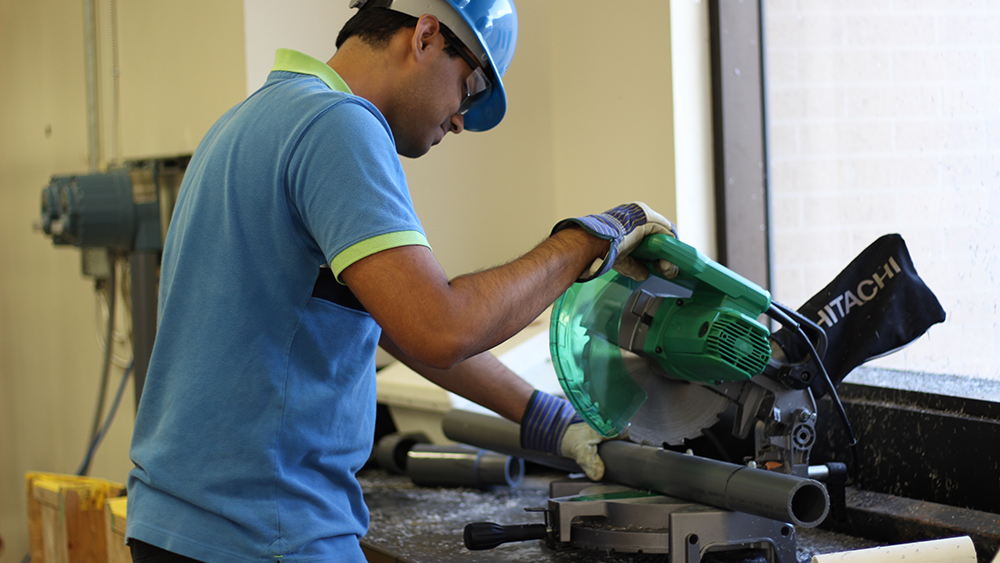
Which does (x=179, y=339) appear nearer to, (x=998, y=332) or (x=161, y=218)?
(x=998, y=332)

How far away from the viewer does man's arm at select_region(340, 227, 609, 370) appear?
915mm

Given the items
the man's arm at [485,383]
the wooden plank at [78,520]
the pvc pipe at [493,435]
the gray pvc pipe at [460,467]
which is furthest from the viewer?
the wooden plank at [78,520]

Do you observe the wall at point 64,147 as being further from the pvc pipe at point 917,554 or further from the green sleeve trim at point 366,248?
the pvc pipe at point 917,554

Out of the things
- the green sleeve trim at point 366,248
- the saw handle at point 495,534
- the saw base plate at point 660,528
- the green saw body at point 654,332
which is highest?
the green sleeve trim at point 366,248

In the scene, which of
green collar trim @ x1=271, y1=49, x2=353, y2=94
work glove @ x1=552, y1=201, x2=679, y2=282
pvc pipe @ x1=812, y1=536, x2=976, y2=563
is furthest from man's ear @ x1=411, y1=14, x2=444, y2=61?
pvc pipe @ x1=812, y1=536, x2=976, y2=563

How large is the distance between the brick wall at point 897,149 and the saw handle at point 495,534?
0.84 m

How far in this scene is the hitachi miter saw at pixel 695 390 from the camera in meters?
1.18

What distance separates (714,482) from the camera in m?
1.23

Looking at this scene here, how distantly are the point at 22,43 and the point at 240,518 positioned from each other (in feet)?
10.1

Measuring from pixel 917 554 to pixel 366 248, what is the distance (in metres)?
0.72

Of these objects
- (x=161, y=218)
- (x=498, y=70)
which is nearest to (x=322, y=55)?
(x=161, y=218)

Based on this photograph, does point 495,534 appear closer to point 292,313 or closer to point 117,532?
point 292,313

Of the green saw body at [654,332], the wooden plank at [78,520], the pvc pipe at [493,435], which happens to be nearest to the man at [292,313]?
the green saw body at [654,332]

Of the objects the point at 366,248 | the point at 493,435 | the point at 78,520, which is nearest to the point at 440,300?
the point at 366,248
